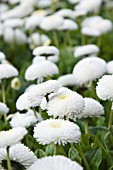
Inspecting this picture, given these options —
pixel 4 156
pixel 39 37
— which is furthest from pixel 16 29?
pixel 4 156

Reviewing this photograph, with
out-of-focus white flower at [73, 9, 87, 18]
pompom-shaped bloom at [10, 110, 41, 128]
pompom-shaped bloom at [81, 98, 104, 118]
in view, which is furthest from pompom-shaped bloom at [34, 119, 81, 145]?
out-of-focus white flower at [73, 9, 87, 18]

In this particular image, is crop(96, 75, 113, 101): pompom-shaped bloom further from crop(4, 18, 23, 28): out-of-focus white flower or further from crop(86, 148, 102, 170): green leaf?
crop(4, 18, 23, 28): out-of-focus white flower

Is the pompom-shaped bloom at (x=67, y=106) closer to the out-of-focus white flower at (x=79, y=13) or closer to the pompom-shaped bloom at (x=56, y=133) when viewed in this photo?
the pompom-shaped bloom at (x=56, y=133)

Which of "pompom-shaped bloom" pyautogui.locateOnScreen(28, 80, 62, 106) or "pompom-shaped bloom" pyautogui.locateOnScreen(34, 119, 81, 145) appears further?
"pompom-shaped bloom" pyautogui.locateOnScreen(28, 80, 62, 106)

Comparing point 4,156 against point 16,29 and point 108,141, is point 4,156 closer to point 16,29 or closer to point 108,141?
point 108,141

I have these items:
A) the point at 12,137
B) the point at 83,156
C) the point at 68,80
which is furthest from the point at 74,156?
the point at 68,80
